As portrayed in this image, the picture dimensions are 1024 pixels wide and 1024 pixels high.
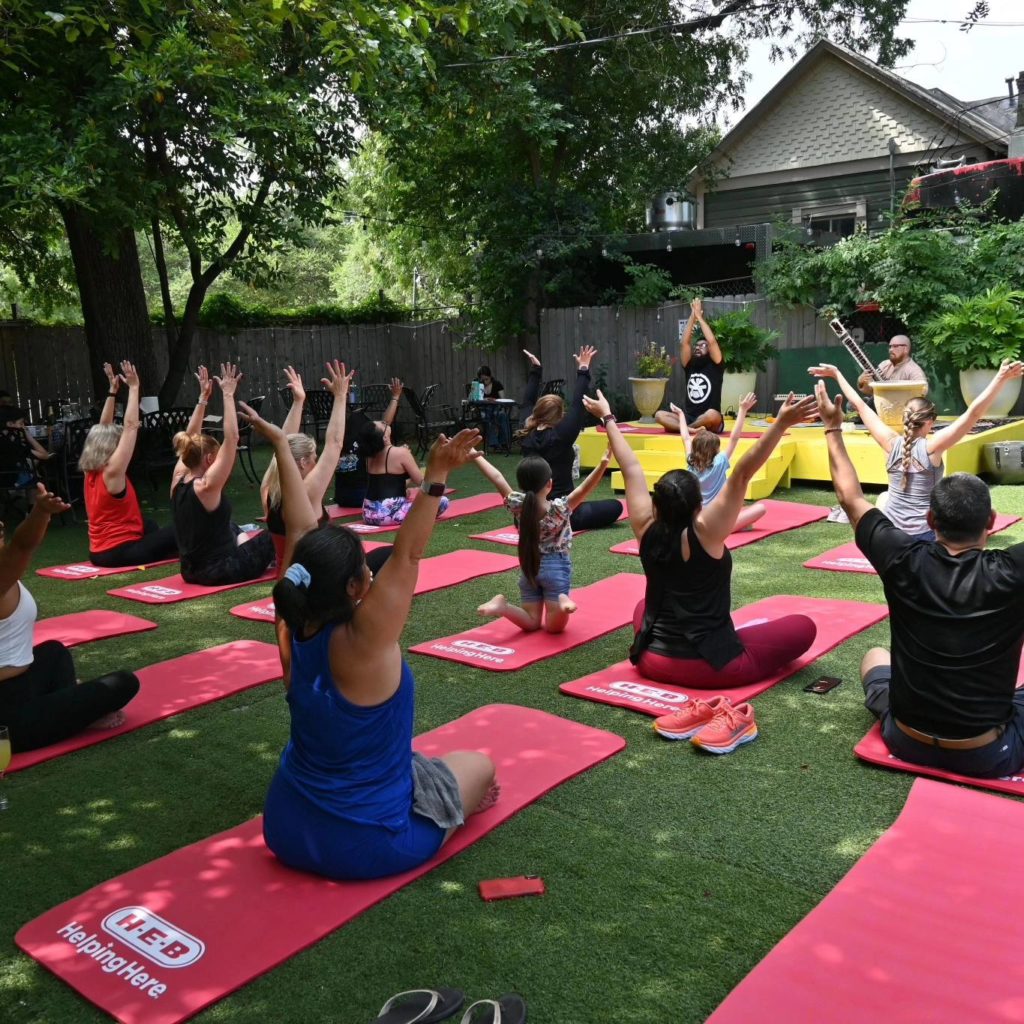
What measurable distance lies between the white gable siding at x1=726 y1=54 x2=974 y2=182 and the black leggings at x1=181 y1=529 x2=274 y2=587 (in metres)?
13.7

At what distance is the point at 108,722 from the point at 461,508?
535 centimetres

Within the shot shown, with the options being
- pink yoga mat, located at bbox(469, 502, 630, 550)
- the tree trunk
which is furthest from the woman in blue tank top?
the tree trunk

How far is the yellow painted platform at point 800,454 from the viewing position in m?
8.88

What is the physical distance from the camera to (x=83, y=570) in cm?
727

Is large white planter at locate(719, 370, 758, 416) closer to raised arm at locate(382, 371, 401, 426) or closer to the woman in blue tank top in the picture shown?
raised arm at locate(382, 371, 401, 426)

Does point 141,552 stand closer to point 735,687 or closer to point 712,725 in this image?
point 735,687

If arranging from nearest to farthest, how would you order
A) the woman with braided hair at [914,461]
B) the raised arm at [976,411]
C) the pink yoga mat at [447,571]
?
the raised arm at [976,411]
the woman with braided hair at [914,461]
the pink yoga mat at [447,571]

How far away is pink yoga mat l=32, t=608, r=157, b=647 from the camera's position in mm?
5523

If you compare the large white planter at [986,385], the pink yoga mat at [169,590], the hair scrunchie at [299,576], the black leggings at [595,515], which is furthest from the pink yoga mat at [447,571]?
the large white planter at [986,385]

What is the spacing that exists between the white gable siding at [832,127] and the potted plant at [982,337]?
6.74 metres

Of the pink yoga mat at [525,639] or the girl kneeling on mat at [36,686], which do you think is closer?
the girl kneeling on mat at [36,686]

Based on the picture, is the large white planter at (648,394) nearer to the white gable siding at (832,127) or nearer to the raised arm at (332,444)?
the white gable siding at (832,127)

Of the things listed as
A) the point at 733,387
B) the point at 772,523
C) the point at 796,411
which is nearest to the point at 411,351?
the point at 733,387

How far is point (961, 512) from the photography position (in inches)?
122
